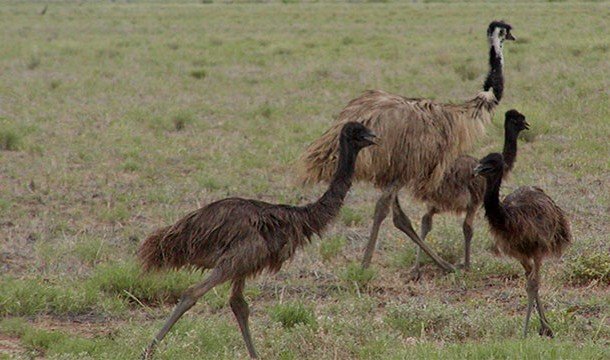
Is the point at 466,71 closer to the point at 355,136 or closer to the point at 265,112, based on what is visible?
the point at 265,112

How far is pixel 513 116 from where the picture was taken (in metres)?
7.86

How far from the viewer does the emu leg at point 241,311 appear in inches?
224

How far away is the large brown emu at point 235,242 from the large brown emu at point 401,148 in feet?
6.52

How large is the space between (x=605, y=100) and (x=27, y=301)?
10732 mm

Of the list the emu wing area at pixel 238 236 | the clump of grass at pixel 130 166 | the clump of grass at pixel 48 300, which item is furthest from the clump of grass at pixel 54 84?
the emu wing area at pixel 238 236

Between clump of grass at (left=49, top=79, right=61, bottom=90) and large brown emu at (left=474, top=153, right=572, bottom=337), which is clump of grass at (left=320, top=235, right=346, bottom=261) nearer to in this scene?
large brown emu at (left=474, top=153, right=572, bottom=337)

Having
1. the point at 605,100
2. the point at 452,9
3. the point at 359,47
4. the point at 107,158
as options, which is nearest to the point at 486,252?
the point at 107,158

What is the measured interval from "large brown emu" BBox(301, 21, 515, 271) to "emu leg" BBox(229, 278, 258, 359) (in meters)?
2.10

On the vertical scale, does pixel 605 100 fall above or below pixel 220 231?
below

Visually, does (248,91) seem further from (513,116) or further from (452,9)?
(452,9)

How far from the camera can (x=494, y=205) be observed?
6.12 m

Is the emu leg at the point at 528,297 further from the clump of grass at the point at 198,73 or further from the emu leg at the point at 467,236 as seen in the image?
the clump of grass at the point at 198,73

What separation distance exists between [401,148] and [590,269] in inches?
69.4

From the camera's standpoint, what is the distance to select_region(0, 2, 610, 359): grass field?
6.08 m
